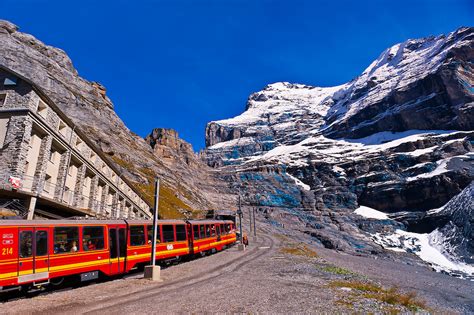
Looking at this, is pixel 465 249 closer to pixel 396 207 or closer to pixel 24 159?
pixel 396 207

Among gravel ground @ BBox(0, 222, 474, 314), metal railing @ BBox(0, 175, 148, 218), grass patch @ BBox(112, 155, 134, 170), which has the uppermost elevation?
grass patch @ BBox(112, 155, 134, 170)

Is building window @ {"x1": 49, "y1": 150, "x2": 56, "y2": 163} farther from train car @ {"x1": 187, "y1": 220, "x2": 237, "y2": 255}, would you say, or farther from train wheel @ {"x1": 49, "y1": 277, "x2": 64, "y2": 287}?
train wheel @ {"x1": 49, "y1": 277, "x2": 64, "y2": 287}

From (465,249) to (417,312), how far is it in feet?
375

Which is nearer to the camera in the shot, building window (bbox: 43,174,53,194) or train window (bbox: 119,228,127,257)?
train window (bbox: 119,228,127,257)

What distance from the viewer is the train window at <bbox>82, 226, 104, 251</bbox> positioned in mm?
17062

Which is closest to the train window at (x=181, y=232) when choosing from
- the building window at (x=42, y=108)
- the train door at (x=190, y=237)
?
the train door at (x=190, y=237)

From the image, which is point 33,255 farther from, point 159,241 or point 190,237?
point 190,237

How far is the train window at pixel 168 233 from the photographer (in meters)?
24.1

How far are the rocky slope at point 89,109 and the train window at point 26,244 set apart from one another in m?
60.5

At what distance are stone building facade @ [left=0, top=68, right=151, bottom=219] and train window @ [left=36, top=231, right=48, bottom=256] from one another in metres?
8.86

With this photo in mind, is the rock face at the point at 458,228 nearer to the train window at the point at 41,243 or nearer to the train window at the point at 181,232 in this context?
the train window at the point at 181,232

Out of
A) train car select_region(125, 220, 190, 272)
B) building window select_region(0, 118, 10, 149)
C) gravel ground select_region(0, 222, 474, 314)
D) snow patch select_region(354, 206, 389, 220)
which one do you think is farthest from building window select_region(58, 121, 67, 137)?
snow patch select_region(354, 206, 389, 220)

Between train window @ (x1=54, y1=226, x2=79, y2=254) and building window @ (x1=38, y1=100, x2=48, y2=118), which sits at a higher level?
building window @ (x1=38, y1=100, x2=48, y2=118)

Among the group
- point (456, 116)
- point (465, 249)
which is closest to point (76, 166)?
point (465, 249)
